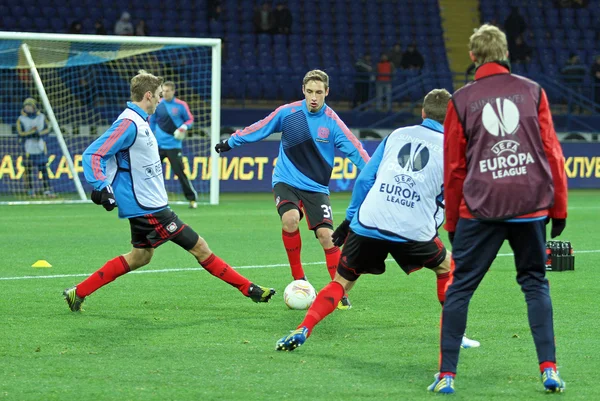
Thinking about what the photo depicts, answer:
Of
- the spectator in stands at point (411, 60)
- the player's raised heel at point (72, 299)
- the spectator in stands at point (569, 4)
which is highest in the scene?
the spectator in stands at point (569, 4)

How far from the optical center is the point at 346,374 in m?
5.89

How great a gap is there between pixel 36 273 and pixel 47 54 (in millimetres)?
9277

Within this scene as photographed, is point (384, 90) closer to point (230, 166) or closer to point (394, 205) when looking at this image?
point (230, 166)

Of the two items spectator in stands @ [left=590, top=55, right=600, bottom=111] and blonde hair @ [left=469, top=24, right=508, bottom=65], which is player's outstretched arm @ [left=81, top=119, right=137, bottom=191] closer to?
blonde hair @ [left=469, top=24, right=508, bottom=65]

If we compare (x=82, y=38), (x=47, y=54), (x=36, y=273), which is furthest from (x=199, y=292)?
(x=47, y=54)

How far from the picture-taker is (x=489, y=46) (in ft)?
17.2

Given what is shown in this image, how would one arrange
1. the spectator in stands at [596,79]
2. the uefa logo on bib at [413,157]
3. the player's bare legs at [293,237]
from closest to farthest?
the uefa logo on bib at [413,157], the player's bare legs at [293,237], the spectator in stands at [596,79]

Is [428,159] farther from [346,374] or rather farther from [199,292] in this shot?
[199,292]

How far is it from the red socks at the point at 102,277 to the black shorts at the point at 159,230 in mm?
215

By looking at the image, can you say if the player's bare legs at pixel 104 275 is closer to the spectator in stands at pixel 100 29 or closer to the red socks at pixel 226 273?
the red socks at pixel 226 273

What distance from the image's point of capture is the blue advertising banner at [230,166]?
19266mm

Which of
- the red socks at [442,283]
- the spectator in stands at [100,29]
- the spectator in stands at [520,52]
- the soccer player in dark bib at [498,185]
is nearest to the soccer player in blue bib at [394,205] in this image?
the red socks at [442,283]

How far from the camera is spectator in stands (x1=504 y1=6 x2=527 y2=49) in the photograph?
2786 cm

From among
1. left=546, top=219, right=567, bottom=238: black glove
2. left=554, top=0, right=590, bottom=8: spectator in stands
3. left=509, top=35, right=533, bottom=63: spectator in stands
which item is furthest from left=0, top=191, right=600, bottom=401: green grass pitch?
left=554, top=0, right=590, bottom=8: spectator in stands
